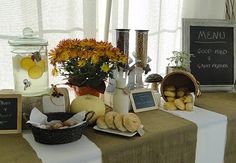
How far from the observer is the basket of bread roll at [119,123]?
93cm

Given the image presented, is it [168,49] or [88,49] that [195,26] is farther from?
[88,49]

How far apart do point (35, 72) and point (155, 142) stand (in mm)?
505

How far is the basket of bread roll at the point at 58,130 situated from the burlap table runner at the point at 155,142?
7cm

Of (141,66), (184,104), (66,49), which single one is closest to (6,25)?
(66,49)

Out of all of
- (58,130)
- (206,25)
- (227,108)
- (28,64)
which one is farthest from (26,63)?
(206,25)

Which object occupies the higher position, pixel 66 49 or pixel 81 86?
pixel 66 49

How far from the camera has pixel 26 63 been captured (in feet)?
3.44

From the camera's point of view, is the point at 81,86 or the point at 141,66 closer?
the point at 81,86

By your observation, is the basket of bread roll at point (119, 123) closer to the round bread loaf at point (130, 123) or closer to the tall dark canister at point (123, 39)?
the round bread loaf at point (130, 123)

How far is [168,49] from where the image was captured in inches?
71.6

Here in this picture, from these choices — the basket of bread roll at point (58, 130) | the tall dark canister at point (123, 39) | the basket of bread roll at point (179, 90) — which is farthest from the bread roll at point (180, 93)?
the basket of bread roll at point (58, 130)

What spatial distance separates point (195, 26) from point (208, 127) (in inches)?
25.0

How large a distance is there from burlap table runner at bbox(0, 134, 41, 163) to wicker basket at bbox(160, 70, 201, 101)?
662mm

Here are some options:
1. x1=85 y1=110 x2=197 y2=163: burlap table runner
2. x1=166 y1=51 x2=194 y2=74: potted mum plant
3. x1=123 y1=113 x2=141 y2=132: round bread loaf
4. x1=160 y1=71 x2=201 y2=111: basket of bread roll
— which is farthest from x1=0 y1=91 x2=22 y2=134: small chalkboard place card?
x1=166 y1=51 x2=194 y2=74: potted mum plant
